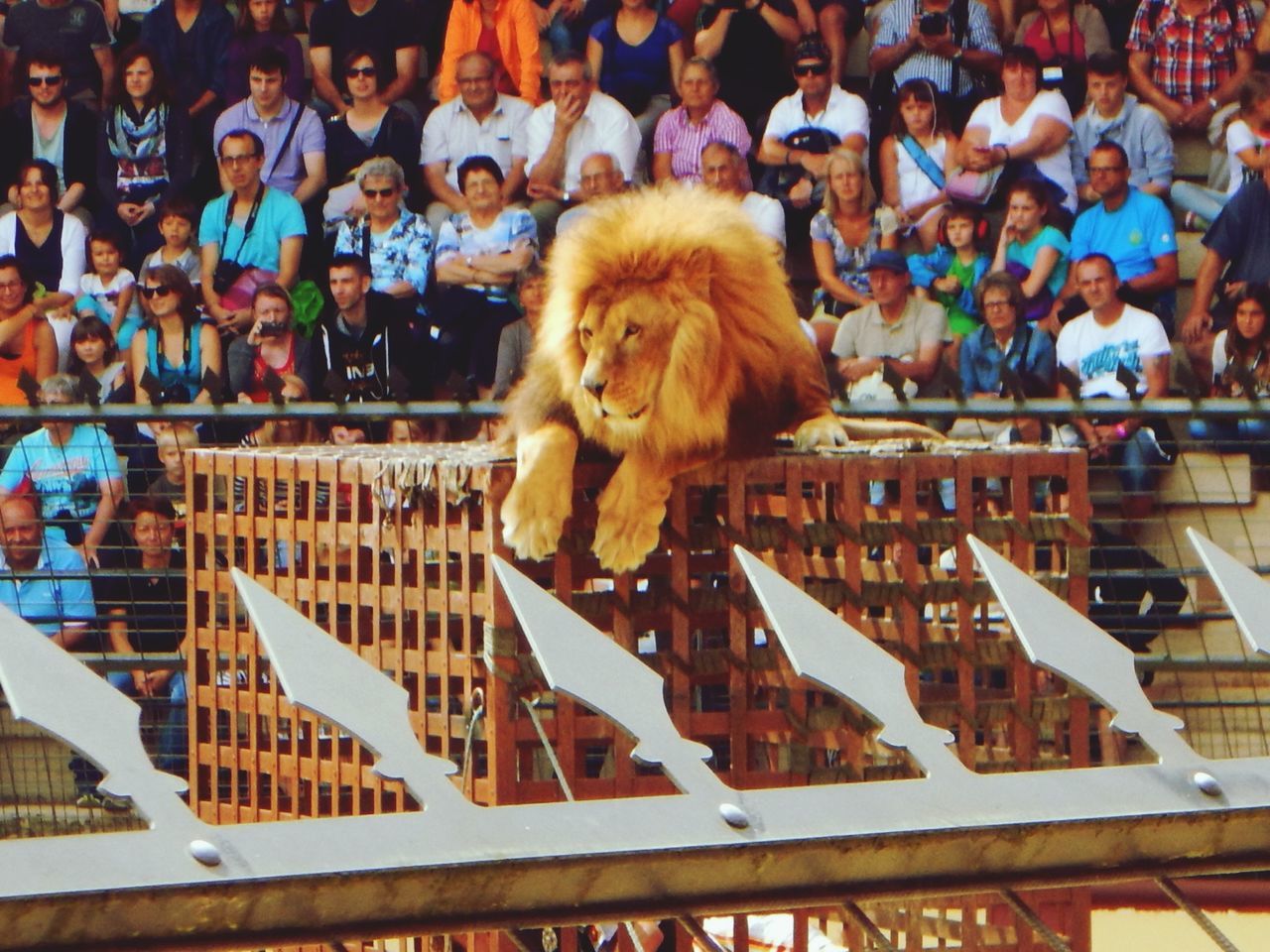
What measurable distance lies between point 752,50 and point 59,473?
4.18 meters

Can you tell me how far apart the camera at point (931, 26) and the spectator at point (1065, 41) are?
323mm

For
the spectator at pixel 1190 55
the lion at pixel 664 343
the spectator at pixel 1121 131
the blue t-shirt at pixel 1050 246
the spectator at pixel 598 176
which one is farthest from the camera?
the spectator at pixel 1190 55

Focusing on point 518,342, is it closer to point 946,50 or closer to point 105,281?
point 105,281

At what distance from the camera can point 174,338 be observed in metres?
7.73

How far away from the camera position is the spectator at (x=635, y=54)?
8.32 m

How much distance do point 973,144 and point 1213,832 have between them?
667cm

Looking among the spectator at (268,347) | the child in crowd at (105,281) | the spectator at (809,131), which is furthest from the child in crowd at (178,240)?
the spectator at (809,131)

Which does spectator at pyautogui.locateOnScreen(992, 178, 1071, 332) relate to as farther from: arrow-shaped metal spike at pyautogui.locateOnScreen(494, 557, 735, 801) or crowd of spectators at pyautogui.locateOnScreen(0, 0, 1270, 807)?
arrow-shaped metal spike at pyautogui.locateOnScreen(494, 557, 735, 801)

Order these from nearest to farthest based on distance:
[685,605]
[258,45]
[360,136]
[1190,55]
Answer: [685,605] → [1190,55] → [360,136] → [258,45]

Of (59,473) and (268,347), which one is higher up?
(268,347)

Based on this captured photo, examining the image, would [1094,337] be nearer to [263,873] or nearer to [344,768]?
[344,768]

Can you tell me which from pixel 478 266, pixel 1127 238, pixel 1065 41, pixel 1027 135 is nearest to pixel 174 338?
pixel 478 266

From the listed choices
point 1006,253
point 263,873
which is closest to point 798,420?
point 263,873

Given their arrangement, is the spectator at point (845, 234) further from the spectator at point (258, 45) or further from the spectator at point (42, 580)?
the spectator at point (42, 580)
